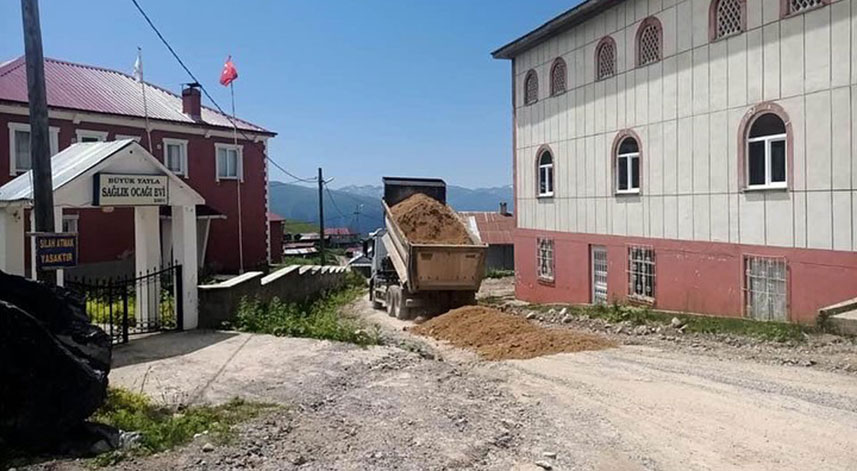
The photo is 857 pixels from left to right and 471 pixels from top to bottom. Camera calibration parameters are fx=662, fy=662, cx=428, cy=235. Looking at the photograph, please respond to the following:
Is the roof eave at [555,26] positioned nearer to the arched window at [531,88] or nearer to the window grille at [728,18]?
the arched window at [531,88]

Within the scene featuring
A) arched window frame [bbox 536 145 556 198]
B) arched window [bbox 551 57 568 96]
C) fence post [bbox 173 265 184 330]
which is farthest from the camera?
arched window frame [bbox 536 145 556 198]

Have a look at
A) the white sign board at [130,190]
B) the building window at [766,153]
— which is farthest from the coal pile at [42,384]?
the building window at [766,153]

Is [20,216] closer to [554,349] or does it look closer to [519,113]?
[554,349]

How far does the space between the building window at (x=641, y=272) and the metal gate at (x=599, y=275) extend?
119 centimetres

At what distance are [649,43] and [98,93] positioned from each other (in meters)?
21.4

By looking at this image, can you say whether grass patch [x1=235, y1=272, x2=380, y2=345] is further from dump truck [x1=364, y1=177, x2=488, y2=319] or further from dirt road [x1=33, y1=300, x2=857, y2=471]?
dump truck [x1=364, y1=177, x2=488, y2=319]

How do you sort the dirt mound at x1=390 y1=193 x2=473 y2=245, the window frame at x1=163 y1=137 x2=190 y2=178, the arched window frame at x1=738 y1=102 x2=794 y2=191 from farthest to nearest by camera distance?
the window frame at x1=163 y1=137 x2=190 y2=178
the dirt mound at x1=390 y1=193 x2=473 y2=245
the arched window frame at x1=738 y1=102 x2=794 y2=191

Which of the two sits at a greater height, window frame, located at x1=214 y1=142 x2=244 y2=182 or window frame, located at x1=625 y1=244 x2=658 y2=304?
window frame, located at x1=214 y1=142 x2=244 y2=182

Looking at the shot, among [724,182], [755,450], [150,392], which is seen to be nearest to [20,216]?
[150,392]

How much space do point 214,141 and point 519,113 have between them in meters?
14.5

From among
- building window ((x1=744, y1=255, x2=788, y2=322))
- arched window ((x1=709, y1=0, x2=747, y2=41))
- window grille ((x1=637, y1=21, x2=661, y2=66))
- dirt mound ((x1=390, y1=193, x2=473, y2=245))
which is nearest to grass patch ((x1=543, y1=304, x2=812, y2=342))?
building window ((x1=744, y1=255, x2=788, y2=322))

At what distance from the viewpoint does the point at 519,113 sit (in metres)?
23.2

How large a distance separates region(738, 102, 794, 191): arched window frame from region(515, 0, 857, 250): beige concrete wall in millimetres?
110

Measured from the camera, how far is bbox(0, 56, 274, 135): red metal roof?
23.9 meters
